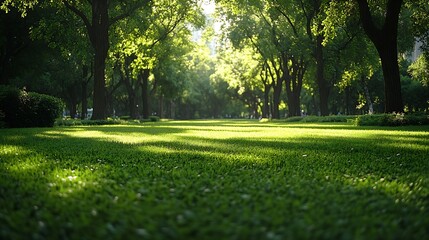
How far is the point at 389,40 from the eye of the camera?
17547mm

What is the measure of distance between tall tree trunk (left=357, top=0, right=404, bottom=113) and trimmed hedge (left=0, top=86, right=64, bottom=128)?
17.1 meters

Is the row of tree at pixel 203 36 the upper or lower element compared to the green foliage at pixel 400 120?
upper

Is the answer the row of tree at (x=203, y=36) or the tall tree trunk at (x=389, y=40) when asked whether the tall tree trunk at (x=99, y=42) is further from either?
the tall tree trunk at (x=389, y=40)

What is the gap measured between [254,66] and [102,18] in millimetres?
33158

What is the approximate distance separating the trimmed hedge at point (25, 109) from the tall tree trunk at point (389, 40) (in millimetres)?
17058

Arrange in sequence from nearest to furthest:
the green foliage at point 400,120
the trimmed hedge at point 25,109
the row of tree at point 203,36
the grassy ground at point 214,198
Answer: the grassy ground at point 214,198
the trimmed hedge at point 25,109
the green foliage at point 400,120
the row of tree at point 203,36

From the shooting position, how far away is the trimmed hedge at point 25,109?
16600 millimetres

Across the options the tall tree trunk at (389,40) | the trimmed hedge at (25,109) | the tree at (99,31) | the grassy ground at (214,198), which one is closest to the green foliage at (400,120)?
the tall tree trunk at (389,40)

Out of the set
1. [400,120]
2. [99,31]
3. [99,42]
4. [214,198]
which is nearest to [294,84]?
[400,120]

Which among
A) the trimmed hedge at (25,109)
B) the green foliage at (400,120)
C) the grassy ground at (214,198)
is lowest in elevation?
the grassy ground at (214,198)

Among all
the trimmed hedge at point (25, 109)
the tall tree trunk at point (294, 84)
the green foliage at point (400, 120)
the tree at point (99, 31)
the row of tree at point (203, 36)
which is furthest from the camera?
the tall tree trunk at point (294, 84)

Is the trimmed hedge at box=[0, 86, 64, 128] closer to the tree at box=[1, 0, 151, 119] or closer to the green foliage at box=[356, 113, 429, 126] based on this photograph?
the tree at box=[1, 0, 151, 119]

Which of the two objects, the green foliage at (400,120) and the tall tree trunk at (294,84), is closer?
the green foliage at (400,120)

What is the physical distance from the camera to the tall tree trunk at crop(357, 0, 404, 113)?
1727 centimetres
